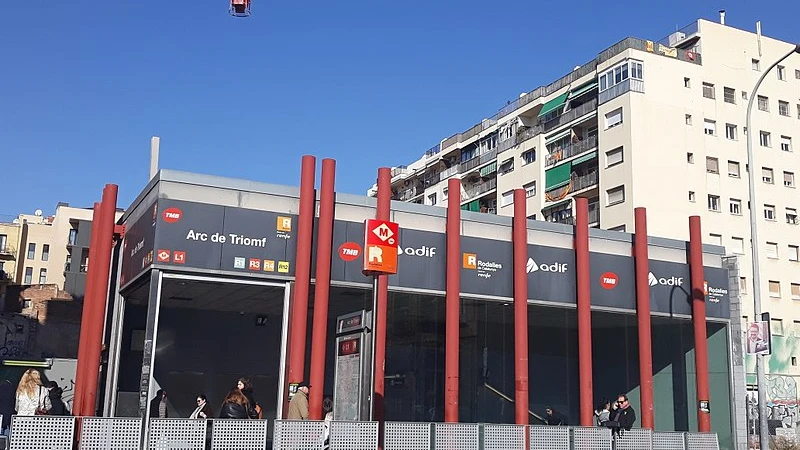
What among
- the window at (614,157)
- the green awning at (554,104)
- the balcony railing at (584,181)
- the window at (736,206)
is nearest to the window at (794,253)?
the window at (736,206)

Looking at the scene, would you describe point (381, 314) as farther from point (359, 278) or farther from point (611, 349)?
point (611, 349)

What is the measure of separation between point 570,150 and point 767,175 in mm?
11010

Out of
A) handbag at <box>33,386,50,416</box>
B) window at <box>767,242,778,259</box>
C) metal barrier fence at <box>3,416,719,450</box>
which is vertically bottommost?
metal barrier fence at <box>3,416,719,450</box>

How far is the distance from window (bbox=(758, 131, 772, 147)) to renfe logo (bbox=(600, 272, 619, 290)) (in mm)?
31146

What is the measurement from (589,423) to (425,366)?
15.6ft

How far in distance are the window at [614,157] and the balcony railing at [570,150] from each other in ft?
5.76

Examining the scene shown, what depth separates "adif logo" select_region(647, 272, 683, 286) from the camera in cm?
2247

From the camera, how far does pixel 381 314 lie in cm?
1814

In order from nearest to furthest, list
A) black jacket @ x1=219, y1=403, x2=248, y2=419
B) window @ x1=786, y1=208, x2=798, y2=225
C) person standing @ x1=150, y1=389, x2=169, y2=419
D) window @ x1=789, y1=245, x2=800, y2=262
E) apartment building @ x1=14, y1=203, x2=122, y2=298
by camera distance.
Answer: black jacket @ x1=219, y1=403, x2=248, y2=419 < person standing @ x1=150, y1=389, x2=169, y2=419 < window @ x1=789, y1=245, x2=800, y2=262 < window @ x1=786, y1=208, x2=798, y2=225 < apartment building @ x1=14, y1=203, x2=122, y2=298

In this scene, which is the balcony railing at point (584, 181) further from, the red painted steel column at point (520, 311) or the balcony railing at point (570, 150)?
the red painted steel column at point (520, 311)

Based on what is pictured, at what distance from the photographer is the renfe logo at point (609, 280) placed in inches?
854

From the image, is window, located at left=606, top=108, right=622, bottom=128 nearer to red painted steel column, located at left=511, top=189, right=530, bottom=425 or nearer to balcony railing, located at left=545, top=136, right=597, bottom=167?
balcony railing, located at left=545, top=136, right=597, bottom=167

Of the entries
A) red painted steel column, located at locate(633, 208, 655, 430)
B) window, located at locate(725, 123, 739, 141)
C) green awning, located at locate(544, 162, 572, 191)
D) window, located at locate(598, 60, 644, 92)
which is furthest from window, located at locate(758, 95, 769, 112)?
red painted steel column, located at locate(633, 208, 655, 430)

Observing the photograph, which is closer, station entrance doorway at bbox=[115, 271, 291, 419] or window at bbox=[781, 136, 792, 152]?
station entrance doorway at bbox=[115, 271, 291, 419]
